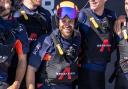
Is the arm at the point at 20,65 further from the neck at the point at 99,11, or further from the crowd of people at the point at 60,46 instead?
the neck at the point at 99,11

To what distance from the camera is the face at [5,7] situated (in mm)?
4434

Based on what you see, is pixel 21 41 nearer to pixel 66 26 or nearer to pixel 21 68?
pixel 21 68

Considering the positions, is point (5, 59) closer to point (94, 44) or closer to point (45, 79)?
point (45, 79)

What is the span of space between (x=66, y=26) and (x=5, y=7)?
2.20ft

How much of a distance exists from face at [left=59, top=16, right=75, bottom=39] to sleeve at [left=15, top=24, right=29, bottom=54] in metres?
0.39

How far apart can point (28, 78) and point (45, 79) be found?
190 millimetres

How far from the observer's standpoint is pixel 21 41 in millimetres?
4578

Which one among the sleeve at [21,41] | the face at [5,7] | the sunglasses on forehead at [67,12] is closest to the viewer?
the face at [5,7]

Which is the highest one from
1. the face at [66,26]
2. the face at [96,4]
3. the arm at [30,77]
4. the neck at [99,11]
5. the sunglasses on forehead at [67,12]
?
the face at [96,4]

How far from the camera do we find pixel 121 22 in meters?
5.02

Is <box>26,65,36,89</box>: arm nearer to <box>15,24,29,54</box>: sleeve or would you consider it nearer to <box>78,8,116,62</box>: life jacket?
<box>15,24,29,54</box>: sleeve

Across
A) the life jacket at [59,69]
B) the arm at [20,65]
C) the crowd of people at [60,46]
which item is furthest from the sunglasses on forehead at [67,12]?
the arm at [20,65]

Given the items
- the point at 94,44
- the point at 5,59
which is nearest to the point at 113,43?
the point at 94,44

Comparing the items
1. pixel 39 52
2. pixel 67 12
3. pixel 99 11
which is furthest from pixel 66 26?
pixel 99 11
